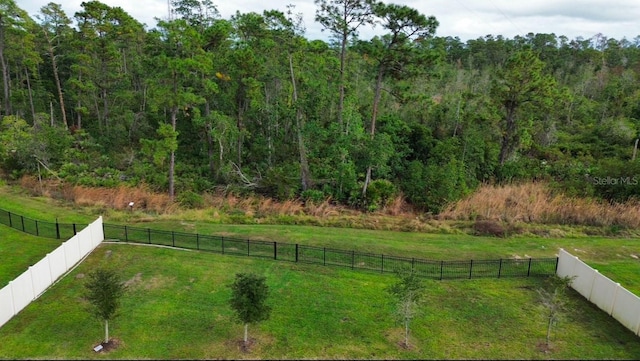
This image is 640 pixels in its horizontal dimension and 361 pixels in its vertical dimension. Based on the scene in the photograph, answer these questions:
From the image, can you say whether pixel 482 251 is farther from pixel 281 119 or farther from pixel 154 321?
pixel 281 119

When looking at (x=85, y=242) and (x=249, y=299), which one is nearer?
(x=249, y=299)

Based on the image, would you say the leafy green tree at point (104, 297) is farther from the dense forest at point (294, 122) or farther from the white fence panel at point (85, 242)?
the dense forest at point (294, 122)

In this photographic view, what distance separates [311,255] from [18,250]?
13.0 meters

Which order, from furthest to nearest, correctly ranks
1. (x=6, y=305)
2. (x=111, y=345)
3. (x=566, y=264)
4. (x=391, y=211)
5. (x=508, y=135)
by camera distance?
(x=508, y=135) → (x=391, y=211) → (x=566, y=264) → (x=6, y=305) → (x=111, y=345)

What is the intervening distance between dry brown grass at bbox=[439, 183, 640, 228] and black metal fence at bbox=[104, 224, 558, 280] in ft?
26.4

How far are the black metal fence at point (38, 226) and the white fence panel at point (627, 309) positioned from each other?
22.9 meters

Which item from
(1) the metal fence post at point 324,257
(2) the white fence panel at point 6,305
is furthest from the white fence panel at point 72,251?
(1) the metal fence post at point 324,257

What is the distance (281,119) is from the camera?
36.6 metres

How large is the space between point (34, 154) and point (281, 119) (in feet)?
61.3

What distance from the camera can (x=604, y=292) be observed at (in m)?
15.0

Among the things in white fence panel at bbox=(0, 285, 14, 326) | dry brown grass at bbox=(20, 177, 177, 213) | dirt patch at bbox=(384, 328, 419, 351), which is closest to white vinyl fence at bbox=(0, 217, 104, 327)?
white fence panel at bbox=(0, 285, 14, 326)

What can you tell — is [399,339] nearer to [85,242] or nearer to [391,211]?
[85,242]

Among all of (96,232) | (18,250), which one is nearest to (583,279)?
(96,232)

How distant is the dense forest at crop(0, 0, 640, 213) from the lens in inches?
1104
